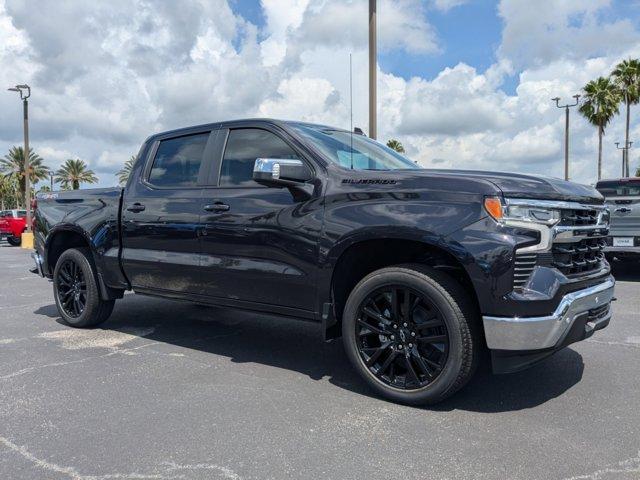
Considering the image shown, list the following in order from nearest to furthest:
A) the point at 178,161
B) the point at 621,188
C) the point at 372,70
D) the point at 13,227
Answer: the point at 178,161, the point at 621,188, the point at 372,70, the point at 13,227

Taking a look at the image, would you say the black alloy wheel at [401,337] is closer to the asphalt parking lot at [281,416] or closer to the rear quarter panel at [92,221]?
the asphalt parking lot at [281,416]

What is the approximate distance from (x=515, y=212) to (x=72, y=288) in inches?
182

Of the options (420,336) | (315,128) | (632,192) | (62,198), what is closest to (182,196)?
(315,128)

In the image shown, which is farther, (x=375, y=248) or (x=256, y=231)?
(x=256, y=231)

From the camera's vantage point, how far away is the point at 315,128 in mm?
4633

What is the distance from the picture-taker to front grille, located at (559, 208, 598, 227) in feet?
11.0

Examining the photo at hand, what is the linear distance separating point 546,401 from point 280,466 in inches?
73.6

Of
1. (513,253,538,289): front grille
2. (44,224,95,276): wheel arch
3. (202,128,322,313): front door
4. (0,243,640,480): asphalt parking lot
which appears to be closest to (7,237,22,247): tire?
(44,224,95,276): wheel arch

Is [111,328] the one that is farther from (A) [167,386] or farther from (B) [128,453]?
(B) [128,453]

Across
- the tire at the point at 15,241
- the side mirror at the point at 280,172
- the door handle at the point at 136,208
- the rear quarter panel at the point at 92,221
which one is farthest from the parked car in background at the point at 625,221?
the tire at the point at 15,241

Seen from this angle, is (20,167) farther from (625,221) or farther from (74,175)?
(625,221)

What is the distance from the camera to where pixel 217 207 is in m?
4.42

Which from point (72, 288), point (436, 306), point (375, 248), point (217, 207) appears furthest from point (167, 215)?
point (436, 306)

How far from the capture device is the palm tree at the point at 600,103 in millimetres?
32875
